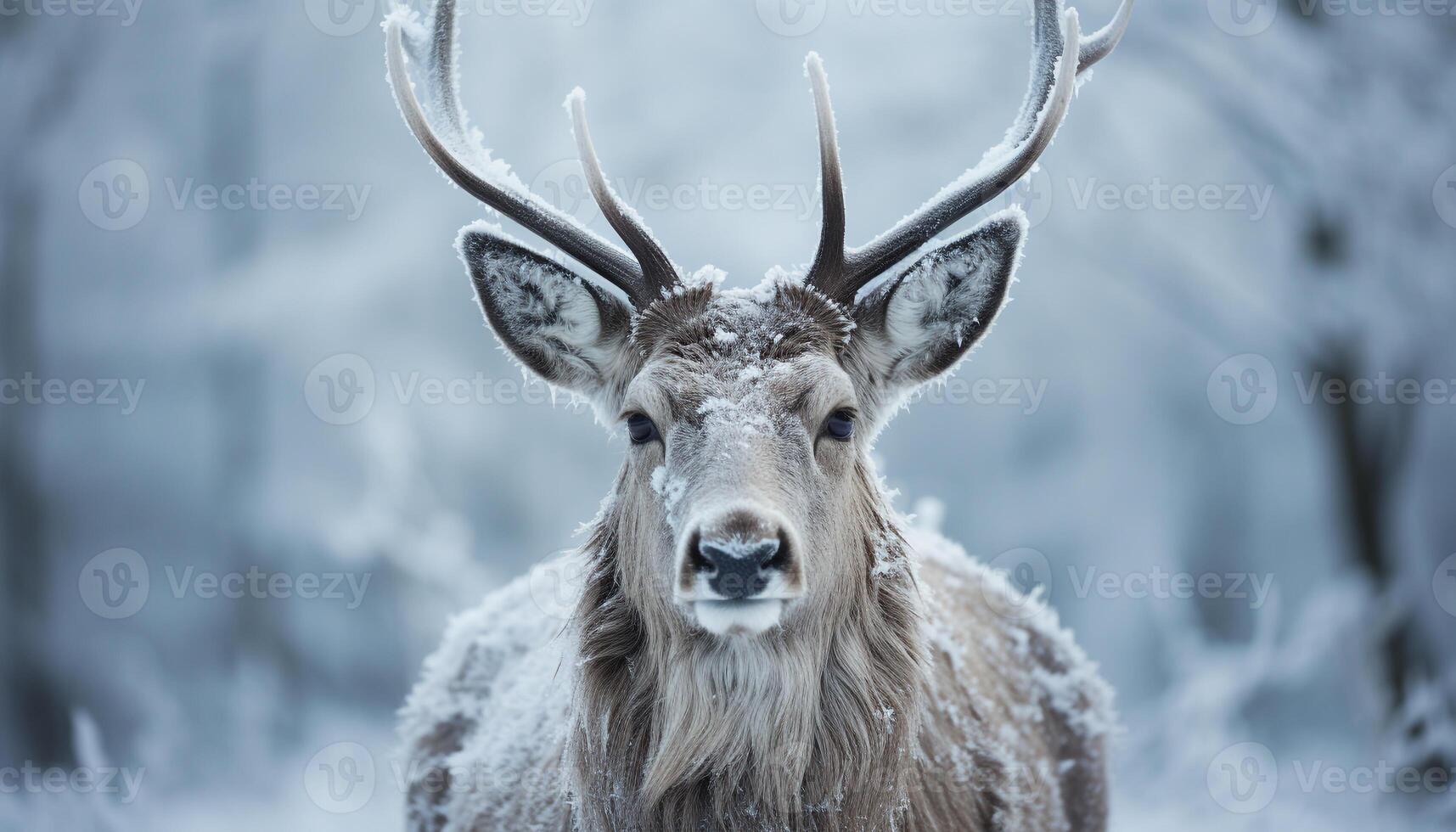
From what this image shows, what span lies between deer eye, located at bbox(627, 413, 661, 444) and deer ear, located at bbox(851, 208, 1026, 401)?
29.5 inches

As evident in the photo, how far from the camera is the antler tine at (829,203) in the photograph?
321cm

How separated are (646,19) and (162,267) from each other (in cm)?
724

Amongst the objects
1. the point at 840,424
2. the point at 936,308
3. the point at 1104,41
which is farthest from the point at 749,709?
the point at 1104,41

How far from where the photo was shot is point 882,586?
312 centimetres

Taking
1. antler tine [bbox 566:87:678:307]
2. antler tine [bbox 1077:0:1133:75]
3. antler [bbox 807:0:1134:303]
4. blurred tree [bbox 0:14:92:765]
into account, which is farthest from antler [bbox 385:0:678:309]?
blurred tree [bbox 0:14:92:765]

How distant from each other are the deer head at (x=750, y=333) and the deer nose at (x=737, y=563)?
9cm

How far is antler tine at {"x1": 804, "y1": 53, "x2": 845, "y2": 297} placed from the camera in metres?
3.21

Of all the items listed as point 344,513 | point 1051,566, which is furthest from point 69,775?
point 1051,566

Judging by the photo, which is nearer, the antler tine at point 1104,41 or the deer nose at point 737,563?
the deer nose at point 737,563

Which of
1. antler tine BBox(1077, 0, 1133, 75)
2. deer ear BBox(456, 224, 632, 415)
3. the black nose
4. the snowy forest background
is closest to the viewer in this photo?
the black nose

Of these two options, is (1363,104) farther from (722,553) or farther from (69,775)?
(69,775)

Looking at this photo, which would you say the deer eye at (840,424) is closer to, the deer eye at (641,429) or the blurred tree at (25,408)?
the deer eye at (641,429)

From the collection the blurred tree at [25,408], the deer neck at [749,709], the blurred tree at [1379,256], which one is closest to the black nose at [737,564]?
the deer neck at [749,709]

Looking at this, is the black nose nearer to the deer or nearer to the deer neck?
the deer
